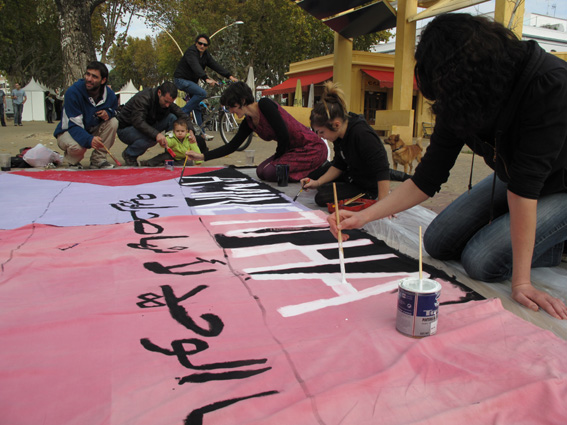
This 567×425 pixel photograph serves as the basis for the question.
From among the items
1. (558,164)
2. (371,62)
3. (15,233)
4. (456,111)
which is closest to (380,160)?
(558,164)

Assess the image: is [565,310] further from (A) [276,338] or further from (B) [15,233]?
(B) [15,233]

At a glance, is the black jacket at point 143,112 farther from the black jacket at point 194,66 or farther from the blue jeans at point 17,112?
the blue jeans at point 17,112

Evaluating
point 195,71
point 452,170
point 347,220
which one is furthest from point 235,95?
point 452,170

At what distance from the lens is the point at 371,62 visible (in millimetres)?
15516

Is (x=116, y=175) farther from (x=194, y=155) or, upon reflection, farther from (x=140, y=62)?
(x=140, y=62)

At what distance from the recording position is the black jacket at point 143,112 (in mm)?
5211

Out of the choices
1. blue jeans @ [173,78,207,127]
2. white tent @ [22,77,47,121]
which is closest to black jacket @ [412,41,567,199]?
blue jeans @ [173,78,207,127]

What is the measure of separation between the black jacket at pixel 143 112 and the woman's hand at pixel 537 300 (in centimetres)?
433

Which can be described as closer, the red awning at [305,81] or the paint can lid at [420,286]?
the paint can lid at [420,286]

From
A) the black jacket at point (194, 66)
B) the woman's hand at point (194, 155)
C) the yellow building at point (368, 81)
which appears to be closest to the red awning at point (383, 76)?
the yellow building at point (368, 81)

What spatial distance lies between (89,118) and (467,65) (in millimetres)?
4641

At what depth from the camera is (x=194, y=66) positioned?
6336 millimetres

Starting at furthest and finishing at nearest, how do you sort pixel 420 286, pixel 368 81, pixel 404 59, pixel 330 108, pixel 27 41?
pixel 27 41
pixel 368 81
pixel 404 59
pixel 330 108
pixel 420 286

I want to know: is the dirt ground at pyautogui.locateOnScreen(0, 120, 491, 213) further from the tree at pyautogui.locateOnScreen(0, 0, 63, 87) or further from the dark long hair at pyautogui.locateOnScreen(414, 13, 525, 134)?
the tree at pyautogui.locateOnScreen(0, 0, 63, 87)
